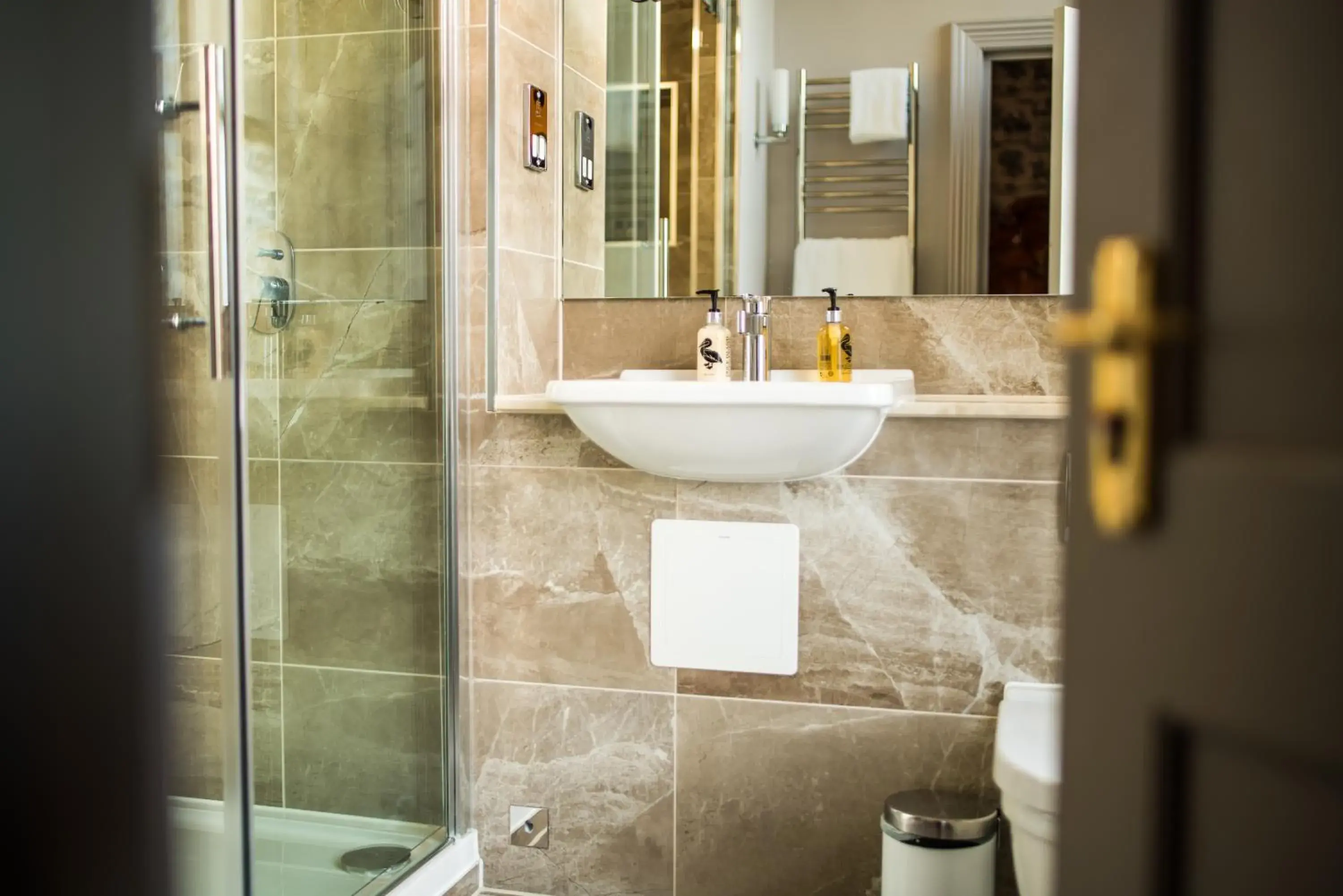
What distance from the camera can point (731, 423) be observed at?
1662 mm

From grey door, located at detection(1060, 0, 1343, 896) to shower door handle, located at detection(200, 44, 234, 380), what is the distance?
43.6 inches

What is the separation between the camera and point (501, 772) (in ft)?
6.82

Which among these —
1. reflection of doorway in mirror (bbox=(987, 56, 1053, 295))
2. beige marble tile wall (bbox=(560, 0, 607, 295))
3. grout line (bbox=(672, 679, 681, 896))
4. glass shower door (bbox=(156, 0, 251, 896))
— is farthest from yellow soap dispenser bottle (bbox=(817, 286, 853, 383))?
glass shower door (bbox=(156, 0, 251, 896))

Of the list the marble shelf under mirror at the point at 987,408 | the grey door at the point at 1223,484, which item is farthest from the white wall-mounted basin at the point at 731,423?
the grey door at the point at 1223,484

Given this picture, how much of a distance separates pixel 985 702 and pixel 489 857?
3.04ft

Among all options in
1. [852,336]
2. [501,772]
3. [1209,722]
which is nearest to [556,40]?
[852,336]

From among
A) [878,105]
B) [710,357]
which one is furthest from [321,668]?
[878,105]

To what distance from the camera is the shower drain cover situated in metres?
1.75

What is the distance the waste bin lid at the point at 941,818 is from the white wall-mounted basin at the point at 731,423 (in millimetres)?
519

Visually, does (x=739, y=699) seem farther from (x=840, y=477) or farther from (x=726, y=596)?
(x=840, y=477)

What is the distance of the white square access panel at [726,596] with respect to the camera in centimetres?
193

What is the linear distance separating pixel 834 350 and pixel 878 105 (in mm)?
456

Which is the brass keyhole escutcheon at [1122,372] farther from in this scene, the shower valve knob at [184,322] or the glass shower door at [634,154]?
the glass shower door at [634,154]

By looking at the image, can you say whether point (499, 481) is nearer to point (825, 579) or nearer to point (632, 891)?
point (825, 579)
